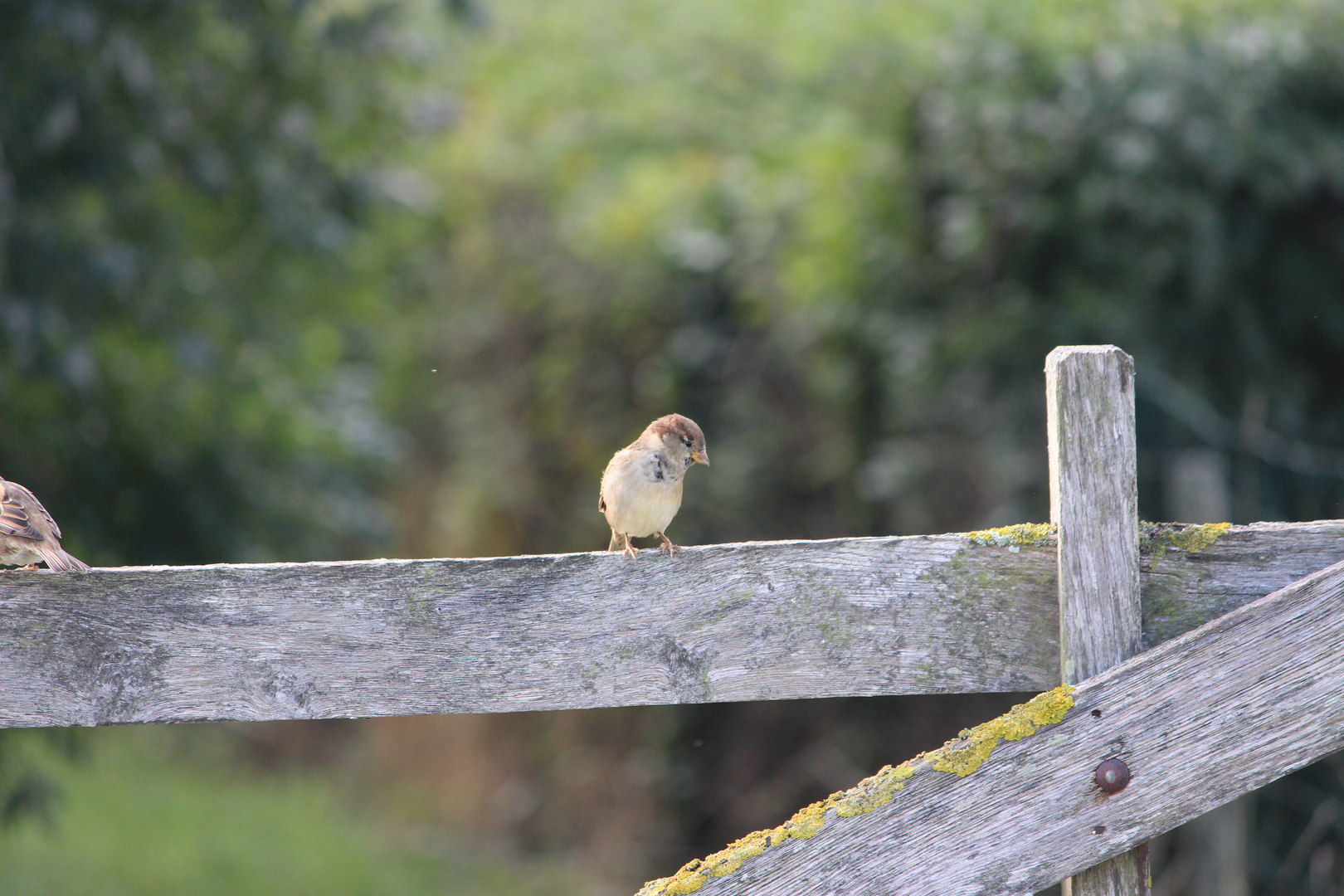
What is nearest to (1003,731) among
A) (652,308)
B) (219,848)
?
(652,308)

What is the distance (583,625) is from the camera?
186 cm

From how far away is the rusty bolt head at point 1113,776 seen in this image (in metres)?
1.76

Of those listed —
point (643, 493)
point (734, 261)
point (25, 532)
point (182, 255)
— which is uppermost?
point (734, 261)

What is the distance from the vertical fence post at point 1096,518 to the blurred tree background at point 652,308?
2280 mm

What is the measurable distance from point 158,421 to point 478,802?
4178 millimetres

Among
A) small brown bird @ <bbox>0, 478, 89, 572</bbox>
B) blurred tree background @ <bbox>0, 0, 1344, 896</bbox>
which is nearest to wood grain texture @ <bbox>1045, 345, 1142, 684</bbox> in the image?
small brown bird @ <bbox>0, 478, 89, 572</bbox>

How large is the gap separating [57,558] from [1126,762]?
182 cm

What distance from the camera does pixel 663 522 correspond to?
337 cm


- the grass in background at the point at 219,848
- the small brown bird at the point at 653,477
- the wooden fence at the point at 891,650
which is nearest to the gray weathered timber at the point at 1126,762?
the wooden fence at the point at 891,650

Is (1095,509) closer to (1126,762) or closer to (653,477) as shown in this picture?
(1126,762)

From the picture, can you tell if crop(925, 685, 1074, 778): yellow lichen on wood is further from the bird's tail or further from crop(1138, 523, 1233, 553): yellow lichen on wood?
the bird's tail

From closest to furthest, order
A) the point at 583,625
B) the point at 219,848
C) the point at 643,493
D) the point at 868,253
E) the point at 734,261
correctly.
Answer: the point at 583,625
the point at 643,493
the point at 868,253
the point at 734,261
the point at 219,848

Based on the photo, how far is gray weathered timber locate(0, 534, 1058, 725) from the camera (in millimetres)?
1830

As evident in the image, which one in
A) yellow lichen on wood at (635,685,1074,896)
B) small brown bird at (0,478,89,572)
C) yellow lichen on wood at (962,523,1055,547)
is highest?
small brown bird at (0,478,89,572)
